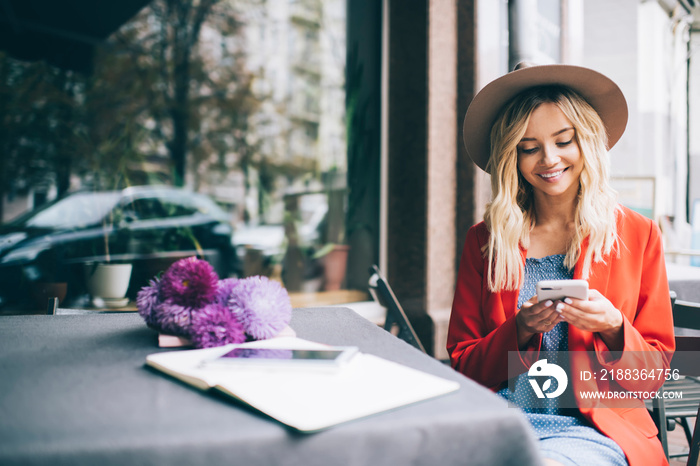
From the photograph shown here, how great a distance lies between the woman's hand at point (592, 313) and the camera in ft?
3.97

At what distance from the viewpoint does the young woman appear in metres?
1.29

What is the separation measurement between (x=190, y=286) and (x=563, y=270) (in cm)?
109

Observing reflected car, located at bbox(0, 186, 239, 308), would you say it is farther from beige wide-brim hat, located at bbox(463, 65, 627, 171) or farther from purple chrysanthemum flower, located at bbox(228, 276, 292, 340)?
purple chrysanthemum flower, located at bbox(228, 276, 292, 340)

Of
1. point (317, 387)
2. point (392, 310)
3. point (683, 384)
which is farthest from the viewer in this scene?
point (683, 384)

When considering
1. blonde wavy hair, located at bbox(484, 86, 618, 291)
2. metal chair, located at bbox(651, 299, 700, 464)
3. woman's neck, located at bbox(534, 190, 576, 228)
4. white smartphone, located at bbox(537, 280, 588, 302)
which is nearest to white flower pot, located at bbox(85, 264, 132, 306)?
blonde wavy hair, located at bbox(484, 86, 618, 291)

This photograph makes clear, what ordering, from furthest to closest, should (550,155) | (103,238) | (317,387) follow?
(103,238) → (550,155) → (317,387)

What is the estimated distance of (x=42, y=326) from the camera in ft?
4.05

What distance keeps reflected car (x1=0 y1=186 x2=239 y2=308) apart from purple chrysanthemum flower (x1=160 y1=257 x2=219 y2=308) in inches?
99.3

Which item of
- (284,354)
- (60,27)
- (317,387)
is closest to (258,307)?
(284,354)

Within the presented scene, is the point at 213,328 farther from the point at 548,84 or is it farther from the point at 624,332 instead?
the point at 548,84

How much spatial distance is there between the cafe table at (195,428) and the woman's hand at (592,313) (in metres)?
0.49

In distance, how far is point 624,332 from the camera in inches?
51.3

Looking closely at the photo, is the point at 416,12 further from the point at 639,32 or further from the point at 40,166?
the point at 639,32

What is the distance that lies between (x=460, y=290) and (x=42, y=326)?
117 centimetres
